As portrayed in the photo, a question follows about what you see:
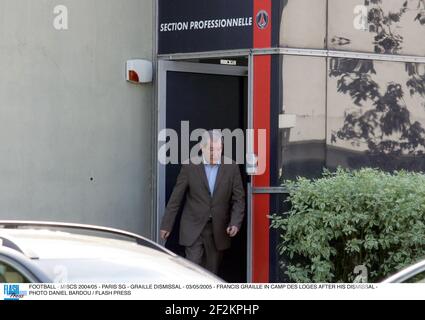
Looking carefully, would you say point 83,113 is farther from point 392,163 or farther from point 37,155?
point 392,163

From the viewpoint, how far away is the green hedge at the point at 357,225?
872 centimetres

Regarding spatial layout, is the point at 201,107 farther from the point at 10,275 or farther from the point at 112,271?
the point at 10,275

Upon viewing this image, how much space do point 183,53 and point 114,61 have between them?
77 centimetres

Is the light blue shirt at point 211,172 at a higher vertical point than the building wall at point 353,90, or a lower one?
lower

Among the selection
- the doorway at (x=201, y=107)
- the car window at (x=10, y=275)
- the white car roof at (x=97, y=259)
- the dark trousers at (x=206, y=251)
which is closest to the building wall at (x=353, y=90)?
the dark trousers at (x=206, y=251)

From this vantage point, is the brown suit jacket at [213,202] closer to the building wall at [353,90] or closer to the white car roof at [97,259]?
the building wall at [353,90]

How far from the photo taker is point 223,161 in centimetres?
992

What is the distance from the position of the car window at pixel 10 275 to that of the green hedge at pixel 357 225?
500cm

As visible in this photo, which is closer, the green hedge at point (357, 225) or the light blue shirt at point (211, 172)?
the green hedge at point (357, 225)

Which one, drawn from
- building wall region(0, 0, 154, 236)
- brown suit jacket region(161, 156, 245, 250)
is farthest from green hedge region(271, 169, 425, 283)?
building wall region(0, 0, 154, 236)

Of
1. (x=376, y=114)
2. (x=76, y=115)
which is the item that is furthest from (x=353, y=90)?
(x=76, y=115)

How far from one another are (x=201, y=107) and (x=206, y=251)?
1.87 metres

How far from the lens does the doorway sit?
10.7m

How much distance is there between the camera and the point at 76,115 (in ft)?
33.6
